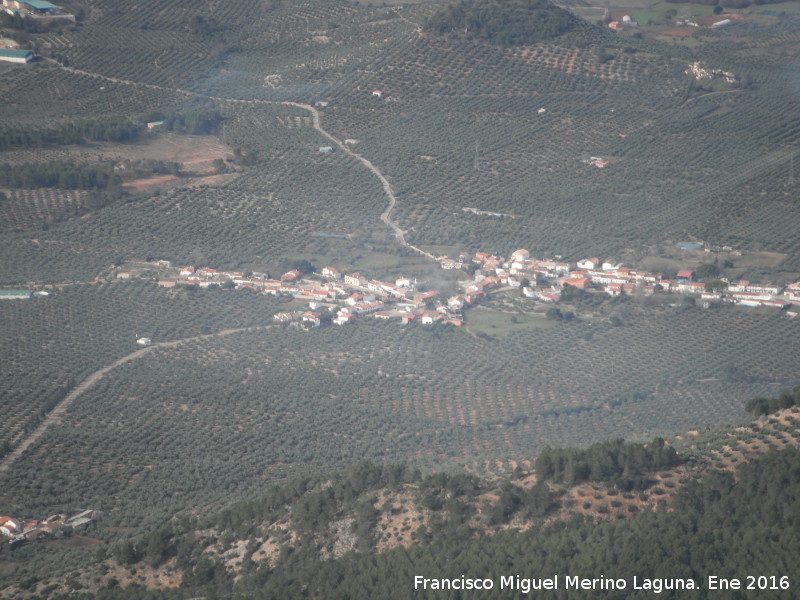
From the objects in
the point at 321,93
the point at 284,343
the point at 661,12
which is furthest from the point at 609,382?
the point at 661,12

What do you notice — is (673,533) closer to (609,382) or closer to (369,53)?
(609,382)

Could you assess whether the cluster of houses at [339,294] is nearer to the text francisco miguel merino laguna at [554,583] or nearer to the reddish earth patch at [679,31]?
the text francisco miguel merino laguna at [554,583]

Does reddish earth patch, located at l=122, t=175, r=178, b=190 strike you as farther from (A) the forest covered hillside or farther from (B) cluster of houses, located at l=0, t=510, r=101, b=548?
(A) the forest covered hillside

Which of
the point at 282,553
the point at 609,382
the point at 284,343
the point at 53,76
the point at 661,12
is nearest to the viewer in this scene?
the point at 282,553

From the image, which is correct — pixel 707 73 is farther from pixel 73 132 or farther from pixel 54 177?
pixel 54 177

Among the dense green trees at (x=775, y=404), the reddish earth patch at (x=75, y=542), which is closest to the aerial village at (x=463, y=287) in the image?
the reddish earth patch at (x=75, y=542)
